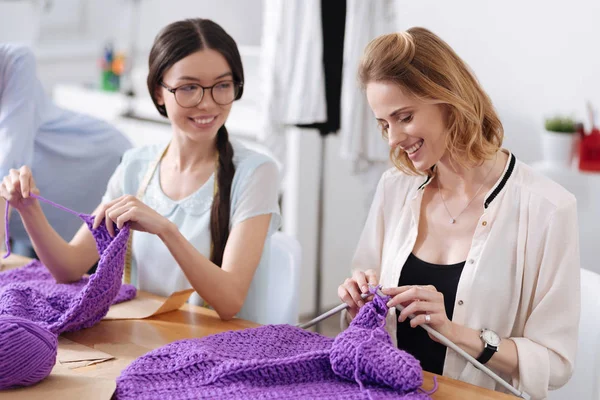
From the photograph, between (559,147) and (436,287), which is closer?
(436,287)

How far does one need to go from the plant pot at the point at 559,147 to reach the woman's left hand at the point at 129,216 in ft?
5.67

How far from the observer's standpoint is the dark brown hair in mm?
1676

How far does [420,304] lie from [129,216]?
1.84 ft

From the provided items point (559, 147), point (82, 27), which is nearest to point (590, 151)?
point (559, 147)

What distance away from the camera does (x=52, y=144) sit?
2.25 m

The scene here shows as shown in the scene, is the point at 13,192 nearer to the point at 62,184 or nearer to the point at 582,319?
the point at 62,184

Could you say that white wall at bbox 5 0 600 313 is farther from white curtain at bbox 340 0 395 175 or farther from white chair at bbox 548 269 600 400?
white chair at bbox 548 269 600 400

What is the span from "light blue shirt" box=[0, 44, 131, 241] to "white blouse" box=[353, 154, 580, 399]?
1069 millimetres

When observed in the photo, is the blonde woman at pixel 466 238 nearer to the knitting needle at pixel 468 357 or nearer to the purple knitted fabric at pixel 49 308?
the knitting needle at pixel 468 357

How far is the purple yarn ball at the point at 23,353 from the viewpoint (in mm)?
1138

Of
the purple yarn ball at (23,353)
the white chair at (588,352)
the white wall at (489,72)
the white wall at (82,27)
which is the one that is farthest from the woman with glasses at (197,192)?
the white wall at (82,27)

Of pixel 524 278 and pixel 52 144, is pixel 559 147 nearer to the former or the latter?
pixel 524 278

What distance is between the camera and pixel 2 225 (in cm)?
183

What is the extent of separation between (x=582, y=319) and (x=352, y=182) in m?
2.00
